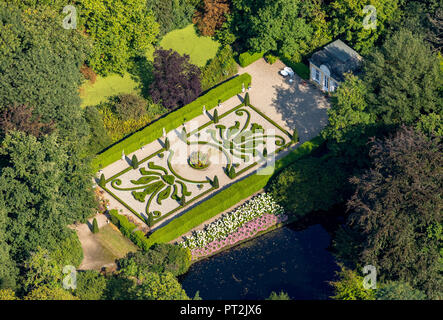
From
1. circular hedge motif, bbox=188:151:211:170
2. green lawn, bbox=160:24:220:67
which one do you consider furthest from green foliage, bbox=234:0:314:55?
circular hedge motif, bbox=188:151:211:170

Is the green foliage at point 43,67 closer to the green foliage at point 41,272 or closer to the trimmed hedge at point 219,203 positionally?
the trimmed hedge at point 219,203

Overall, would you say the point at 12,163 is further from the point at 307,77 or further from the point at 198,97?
the point at 307,77

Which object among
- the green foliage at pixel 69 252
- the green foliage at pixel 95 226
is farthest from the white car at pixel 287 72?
the green foliage at pixel 69 252

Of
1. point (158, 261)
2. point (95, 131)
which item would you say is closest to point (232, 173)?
point (158, 261)

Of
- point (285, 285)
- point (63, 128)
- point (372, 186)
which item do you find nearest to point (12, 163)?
point (63, 128)

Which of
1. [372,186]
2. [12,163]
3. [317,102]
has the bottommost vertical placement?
[372,186]

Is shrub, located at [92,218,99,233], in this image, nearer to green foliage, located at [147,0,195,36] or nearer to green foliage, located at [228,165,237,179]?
green foliage, located at [228,165,237,179]
